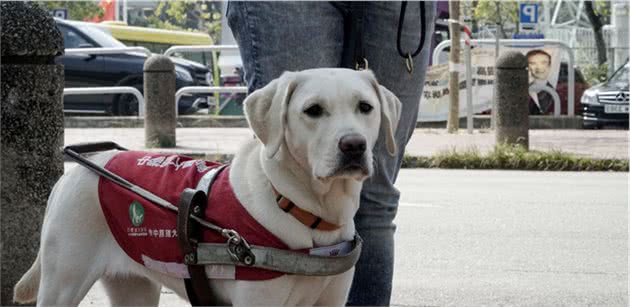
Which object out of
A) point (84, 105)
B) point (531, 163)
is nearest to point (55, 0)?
point (84, 105)

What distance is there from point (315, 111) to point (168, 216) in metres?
0.63

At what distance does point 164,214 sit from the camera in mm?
3818

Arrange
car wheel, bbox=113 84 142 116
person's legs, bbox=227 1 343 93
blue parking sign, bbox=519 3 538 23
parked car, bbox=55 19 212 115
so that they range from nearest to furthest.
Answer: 1. person's legs, bbox=227 1 343 93
2. car wheel, bbox=113 84 142 116
3. parked car, bbox=55 19 212 115
4. blue parking sign, bbox=519 3 538 23

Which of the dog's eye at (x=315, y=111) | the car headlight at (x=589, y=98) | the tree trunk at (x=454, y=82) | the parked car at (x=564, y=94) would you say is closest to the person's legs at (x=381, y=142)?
the dog's eye at (x=315, y=111)

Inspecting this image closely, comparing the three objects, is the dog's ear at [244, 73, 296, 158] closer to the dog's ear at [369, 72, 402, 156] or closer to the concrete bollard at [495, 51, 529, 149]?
the dog's ear at [369, 72, 402, 156]

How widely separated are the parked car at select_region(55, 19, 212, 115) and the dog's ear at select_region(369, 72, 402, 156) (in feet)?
56.3

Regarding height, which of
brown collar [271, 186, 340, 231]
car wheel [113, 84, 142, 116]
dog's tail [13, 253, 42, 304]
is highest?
brown collar [271, 186, 340, 231]

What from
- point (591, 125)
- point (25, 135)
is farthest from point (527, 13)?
point (25, 135)

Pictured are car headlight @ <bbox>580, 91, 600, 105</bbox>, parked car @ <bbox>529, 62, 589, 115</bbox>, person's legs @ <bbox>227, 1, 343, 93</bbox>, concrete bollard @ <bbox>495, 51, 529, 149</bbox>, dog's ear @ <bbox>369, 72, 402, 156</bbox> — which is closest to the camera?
dog's ear @ <bbox>369, 72, 402, 156</bbox>

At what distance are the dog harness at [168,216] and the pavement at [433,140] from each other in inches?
366

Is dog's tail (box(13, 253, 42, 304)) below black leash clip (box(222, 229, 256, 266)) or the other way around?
below

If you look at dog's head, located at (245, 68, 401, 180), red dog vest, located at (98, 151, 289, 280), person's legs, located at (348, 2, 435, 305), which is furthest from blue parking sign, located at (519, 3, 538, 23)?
dog's head, located at (245, 68, 401, 180)

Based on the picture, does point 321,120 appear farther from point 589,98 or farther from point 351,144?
point 589,98

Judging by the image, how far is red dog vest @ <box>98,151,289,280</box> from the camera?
11.9 feet
